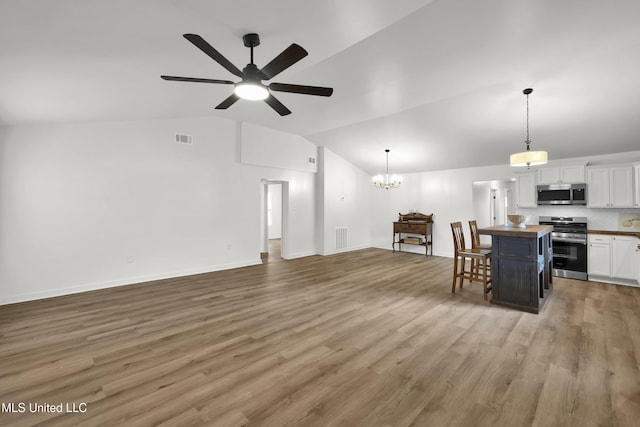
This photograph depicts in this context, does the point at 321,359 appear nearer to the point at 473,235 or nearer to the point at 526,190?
the point at 473,235

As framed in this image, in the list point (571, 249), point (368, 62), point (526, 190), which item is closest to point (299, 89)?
point (368, 62)

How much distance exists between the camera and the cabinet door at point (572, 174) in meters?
5.16

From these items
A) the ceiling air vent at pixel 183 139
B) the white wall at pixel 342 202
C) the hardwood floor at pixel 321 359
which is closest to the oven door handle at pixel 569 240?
the hardwood floor at pixel 321 359

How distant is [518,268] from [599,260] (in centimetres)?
272

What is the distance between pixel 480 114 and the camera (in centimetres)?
464

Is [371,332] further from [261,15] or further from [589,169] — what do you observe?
[589,169]

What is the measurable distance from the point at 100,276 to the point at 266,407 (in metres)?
4.21

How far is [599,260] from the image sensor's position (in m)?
4.80

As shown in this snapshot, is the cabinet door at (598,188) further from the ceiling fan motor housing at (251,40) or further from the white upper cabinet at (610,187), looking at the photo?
the ceiling fan motor housing at (251,40)

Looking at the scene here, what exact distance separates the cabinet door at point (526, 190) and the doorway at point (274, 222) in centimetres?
533

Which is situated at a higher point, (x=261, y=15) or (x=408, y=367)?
(x=261, y=15)

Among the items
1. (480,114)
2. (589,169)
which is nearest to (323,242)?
(480,114)

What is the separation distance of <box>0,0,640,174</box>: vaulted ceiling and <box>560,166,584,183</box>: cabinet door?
0.33 meters

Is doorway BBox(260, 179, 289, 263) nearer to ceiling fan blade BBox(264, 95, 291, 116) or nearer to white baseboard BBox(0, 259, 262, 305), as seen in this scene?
white baseboard BBox(0, 259, 262, 305)
